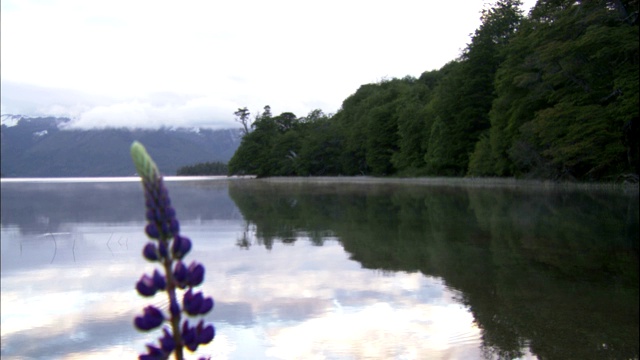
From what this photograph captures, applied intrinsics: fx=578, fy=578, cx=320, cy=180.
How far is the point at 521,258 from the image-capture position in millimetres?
9734

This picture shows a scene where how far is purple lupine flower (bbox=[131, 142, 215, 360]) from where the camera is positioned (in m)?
1.49

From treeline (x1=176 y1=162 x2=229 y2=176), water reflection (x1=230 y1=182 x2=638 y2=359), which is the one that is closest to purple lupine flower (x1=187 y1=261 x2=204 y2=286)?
water reflection (x1=230 y1=182 x2=638 y2=359)

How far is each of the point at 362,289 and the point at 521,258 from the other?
3.35m

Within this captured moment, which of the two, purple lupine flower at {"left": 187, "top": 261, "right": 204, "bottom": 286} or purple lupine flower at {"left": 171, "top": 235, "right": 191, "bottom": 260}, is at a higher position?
purple lupine flower at {"left": 171, "top": 235, "right": 191, "bottom": 260}

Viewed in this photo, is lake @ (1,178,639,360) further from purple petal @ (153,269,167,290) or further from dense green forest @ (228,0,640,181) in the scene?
dense green forest @ (228,0,640,181)

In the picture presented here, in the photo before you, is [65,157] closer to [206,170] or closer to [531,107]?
[206,170]

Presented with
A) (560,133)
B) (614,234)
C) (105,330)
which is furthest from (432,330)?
(560,133)

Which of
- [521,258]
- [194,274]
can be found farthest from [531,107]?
[194,274]

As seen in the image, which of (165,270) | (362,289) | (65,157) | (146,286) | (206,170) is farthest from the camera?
(65,157)

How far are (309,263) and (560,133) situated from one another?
2221 centimetres

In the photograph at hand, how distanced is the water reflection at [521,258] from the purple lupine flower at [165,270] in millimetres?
4143

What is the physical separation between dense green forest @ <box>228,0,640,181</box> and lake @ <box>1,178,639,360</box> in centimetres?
1315

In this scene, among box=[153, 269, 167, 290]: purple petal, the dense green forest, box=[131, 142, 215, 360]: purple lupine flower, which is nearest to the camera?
box=[131, 142, 215, 360]: purple lupine flower

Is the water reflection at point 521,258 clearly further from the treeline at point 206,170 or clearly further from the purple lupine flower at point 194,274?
the treeline at point 206,170
